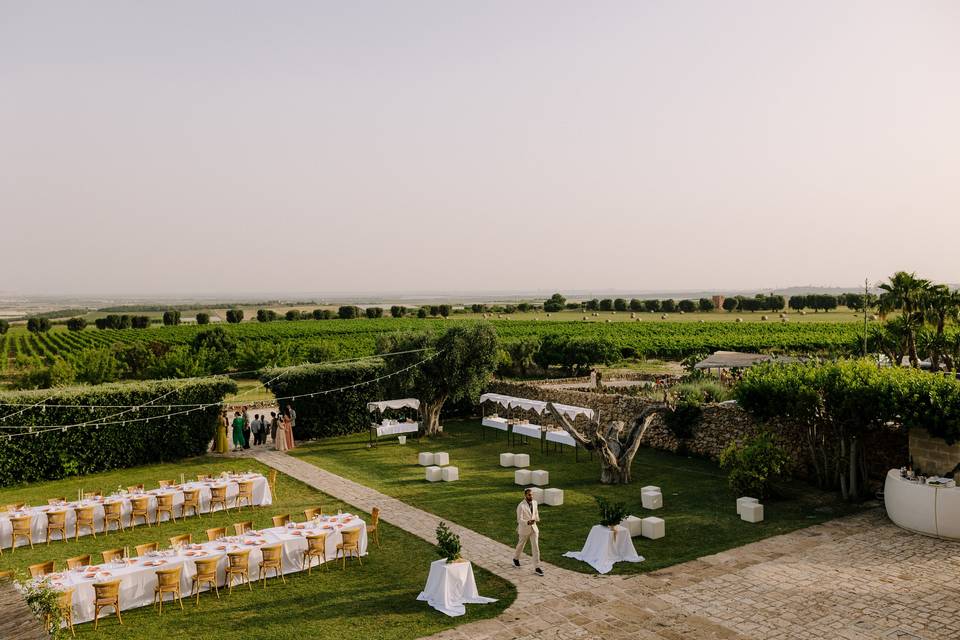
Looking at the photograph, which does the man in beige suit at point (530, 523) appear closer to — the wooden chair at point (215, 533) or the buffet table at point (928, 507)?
the wooden chair at point (215, 533)

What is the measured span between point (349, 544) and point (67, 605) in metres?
4.67

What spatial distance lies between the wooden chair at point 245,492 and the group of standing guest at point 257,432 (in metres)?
7.04

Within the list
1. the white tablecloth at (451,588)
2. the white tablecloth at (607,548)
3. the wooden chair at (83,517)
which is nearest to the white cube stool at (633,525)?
the white tablecloth at (607,548)

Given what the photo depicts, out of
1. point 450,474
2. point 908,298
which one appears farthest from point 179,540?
point 908,298

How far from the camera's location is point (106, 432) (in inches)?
856

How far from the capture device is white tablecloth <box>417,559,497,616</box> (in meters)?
10.8

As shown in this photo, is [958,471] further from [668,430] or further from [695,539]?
[668,430]

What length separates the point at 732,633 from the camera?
966 cm

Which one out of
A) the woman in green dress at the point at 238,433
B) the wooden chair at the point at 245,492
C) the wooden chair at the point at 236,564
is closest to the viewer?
the wooden chair at the point at 236,564

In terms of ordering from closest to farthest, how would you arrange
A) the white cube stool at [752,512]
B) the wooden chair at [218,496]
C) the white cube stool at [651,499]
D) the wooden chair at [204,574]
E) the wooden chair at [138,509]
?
the wooden chair at [204,574]
the white cube stool at [752,512]
the wooden chair at [138,509]
the white cube stool at [651,499]
the wooden chair at [218,496]

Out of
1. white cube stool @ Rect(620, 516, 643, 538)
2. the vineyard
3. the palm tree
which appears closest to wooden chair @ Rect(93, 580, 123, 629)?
white cube stool @ Rect(620, 516, 643, 538)

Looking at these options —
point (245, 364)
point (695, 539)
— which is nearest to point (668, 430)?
point (695, 539)

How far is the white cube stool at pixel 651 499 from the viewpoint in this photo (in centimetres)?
1602

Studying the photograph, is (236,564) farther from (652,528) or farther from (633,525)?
(652,528)
